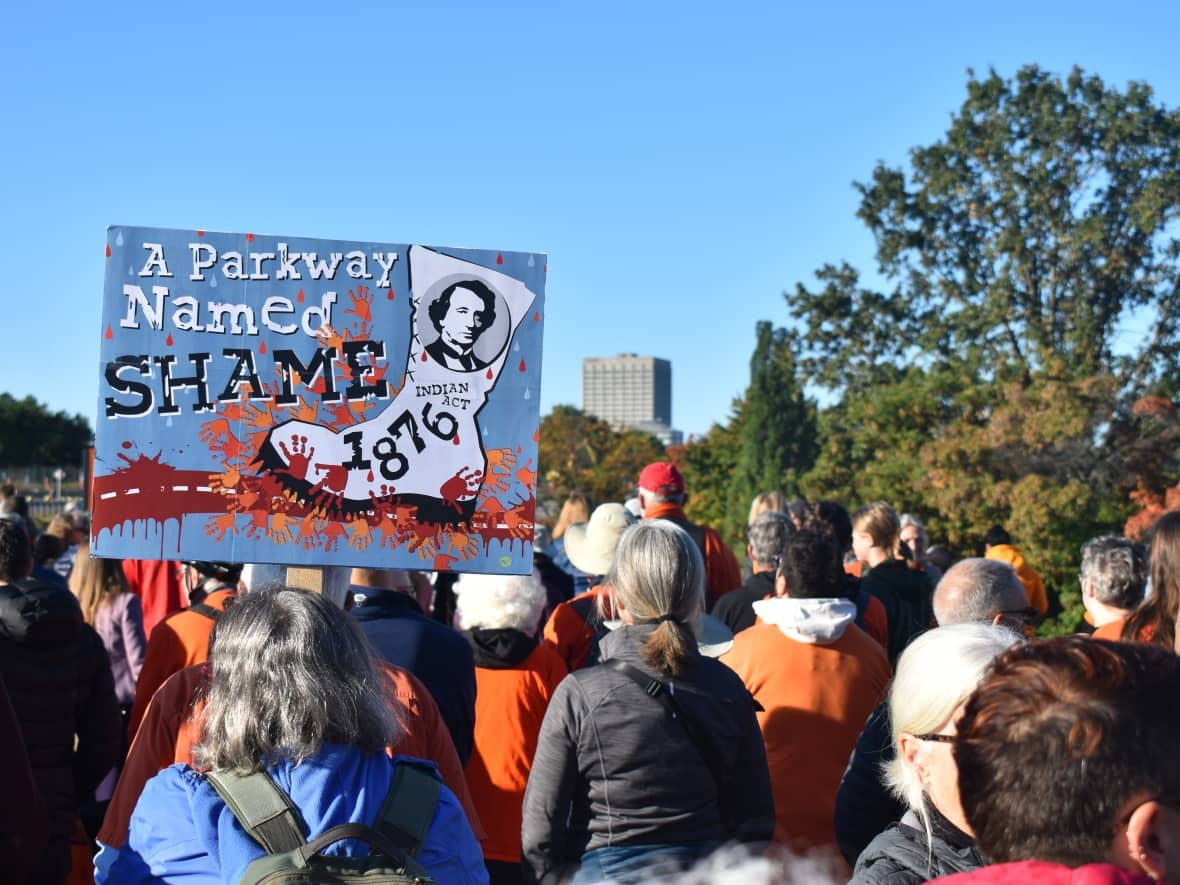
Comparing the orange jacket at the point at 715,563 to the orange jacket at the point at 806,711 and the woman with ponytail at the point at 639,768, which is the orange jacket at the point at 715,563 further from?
the woman with ponytail at the point at 639,768

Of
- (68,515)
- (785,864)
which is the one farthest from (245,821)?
(68,515)

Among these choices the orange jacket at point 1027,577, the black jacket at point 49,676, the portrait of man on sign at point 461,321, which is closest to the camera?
the portrait of man on sign at point 461,321

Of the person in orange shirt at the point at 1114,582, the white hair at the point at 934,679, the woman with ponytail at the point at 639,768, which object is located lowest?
the woman with ponytail at the point at 639,768

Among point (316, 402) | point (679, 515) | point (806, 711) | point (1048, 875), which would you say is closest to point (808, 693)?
point (806, 711)

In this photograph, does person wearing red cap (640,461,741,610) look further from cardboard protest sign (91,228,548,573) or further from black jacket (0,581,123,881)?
black jacket (0,581,123,881)

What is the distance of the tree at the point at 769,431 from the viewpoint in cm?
4016

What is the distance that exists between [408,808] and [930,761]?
978 millimetres

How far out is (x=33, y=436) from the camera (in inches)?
3046

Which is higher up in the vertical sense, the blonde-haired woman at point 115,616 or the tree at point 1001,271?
the tree at point 1001,271

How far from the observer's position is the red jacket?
1.38m

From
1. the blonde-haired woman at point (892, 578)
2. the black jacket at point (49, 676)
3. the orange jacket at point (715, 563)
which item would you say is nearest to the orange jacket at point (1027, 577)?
the blonde-haired woman at point (892, 578)

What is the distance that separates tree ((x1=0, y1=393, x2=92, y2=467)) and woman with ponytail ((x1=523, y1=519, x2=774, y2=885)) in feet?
265

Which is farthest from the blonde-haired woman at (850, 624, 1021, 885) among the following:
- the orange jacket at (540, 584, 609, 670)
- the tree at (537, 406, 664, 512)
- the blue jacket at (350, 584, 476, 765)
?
the tree at (537, 406, 664, 512)

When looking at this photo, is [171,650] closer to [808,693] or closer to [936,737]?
[808,693]
